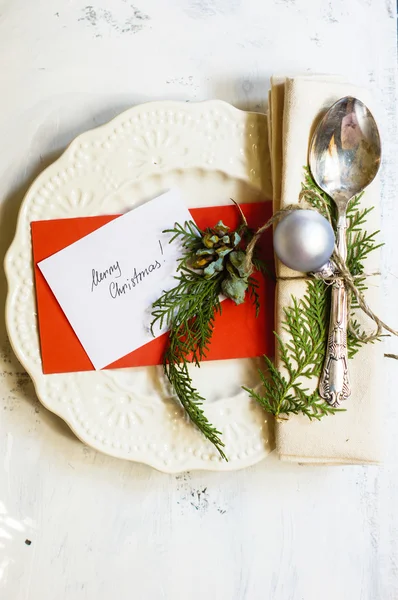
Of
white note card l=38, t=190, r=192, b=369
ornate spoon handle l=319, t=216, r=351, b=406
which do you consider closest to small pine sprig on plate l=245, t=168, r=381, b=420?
ornate spoon handle l=319, t=216, r=351, b=406

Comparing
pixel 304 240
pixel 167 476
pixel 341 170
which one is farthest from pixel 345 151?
pixel 167 476

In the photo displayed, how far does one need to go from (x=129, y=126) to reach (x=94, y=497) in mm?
424

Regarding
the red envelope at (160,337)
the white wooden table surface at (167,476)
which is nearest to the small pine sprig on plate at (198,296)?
the red envelope at (160,337)

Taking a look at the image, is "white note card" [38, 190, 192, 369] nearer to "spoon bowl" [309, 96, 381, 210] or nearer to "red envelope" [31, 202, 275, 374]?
"red envelope" [31, 202, 275, 374]

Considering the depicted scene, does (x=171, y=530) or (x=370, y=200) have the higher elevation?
(x=370, y=200)

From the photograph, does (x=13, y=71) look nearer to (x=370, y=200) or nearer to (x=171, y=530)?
(x=370, y=200)

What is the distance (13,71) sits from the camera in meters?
0.60

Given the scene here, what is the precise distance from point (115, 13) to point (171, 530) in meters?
0.61

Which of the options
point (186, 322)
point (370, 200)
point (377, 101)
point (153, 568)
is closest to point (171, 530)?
point (153, 568)

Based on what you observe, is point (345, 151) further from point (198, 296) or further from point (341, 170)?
point (198, 296)

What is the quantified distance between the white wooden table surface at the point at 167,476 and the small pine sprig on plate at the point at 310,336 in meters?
0.09

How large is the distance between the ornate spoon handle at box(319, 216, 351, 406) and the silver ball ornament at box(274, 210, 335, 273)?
6cm

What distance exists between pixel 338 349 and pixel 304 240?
132 millimetres

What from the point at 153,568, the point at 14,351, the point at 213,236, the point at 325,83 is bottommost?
the point at 153,568
